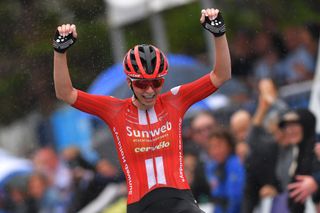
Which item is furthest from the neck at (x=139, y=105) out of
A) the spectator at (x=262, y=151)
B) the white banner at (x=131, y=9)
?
the white banner at (x=131, y=9)

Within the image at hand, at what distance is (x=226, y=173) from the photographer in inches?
677

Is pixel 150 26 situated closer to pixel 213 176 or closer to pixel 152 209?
pixel 213 176

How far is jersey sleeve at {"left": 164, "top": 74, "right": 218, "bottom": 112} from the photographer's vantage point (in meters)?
12.6

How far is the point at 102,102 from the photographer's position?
12625mm

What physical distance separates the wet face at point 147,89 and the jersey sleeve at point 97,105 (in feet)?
1.20

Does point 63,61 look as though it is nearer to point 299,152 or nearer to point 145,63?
point 145,63

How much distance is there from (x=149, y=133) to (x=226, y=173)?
4.84 m

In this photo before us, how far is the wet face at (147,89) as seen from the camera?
12.2m

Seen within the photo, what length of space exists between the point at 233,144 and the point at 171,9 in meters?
7.23

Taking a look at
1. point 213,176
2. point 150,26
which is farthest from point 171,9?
point 213,176

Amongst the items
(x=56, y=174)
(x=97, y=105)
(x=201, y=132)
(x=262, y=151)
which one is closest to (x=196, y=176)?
(x=201, y=132)

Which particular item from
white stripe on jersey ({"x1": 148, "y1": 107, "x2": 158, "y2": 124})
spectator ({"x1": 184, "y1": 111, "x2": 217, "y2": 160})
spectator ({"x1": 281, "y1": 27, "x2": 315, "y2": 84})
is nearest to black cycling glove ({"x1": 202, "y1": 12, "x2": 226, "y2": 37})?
white stripe on jersey ({"x1": 148, "y1": 107, "x2": 158, "y2": 124})

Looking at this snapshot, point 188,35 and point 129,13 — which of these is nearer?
point 129,13

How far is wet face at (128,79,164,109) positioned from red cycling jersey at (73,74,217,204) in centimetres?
27
